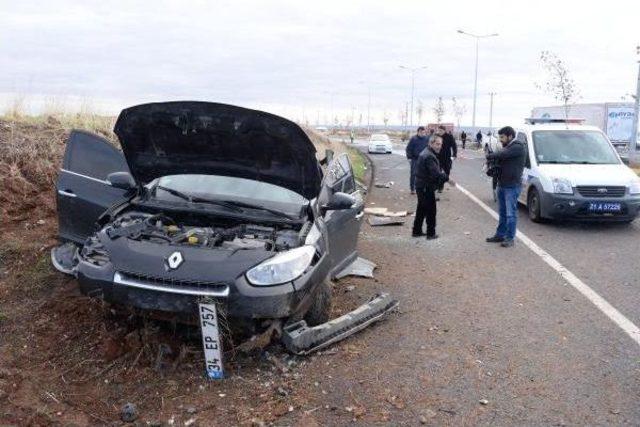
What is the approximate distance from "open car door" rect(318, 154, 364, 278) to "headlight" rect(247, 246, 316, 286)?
0.99 m

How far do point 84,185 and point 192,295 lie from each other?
283 centimetres

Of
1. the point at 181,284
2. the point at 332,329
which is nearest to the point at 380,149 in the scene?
the point at 332,329

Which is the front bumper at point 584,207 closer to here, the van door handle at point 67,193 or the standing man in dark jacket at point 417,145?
the standing man in dark jacket at point 417,145

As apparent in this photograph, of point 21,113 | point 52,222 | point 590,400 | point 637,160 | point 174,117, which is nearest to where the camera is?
point 590,400

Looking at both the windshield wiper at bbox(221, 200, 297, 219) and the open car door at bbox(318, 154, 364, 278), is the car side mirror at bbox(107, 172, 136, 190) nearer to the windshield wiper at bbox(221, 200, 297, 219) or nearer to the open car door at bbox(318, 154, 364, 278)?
the windshield wiper at bbox(221, 200, 297, 219)

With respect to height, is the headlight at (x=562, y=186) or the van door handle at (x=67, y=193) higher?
the van door handle at (x=67, y=193)

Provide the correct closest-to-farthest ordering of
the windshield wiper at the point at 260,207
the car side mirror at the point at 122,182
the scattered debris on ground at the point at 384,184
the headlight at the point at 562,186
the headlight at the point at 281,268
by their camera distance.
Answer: the headlight at the point at 281,268 < the windshield wiper at the point at 260,207 < the car side mirror at the point at 122,182 < the headlight at the point at 562,186 < the scattered debris on ground at the point at 384,184

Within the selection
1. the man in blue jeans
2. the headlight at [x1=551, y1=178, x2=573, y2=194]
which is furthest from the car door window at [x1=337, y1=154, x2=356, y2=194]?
the headlight at [x1=551, y1=178, x2=573, y2=194]

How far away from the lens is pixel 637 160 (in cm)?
2697

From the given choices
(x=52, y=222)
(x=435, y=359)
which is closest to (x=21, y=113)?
(x=52, y=222)

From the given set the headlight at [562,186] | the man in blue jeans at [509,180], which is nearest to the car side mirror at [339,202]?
the man in blue jeans at [509,180]

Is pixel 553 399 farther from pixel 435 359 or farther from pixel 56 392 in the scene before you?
pixel 56 392

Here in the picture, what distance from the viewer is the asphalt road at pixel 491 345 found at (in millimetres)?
4055

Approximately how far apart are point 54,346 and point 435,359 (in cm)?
313
